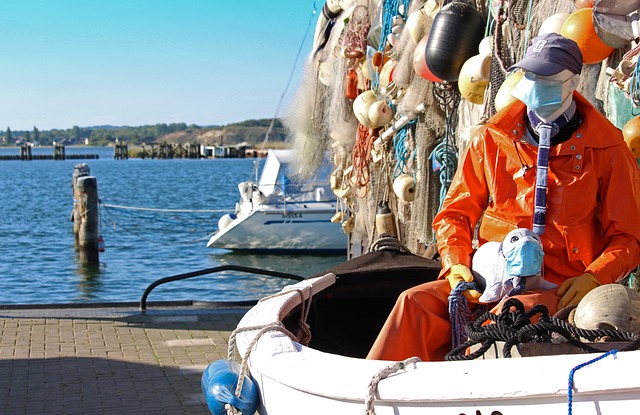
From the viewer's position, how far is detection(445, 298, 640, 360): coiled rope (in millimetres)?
2891

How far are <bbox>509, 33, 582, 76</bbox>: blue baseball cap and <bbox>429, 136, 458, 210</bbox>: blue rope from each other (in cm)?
341

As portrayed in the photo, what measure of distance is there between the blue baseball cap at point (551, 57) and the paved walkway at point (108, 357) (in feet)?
9.94

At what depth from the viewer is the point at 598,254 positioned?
371cm

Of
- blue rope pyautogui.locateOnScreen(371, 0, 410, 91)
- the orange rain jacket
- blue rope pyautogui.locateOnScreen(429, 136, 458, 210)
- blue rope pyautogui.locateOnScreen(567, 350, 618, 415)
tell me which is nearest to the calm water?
blue rope pyautogui.locateOnScreen(371, 0, 410, 91)

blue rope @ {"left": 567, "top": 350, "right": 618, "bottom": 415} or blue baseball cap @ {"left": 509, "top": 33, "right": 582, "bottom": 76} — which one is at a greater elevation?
blue baseball cap @ {"left": 509, "top": 33, "right": 582, "bottom": 76}

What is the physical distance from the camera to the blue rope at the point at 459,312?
3.53 meters

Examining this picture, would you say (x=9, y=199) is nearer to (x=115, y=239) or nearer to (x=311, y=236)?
(x=115, y=239)

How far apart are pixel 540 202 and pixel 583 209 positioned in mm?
205

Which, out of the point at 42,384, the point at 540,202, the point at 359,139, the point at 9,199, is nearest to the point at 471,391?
the point at 540,202

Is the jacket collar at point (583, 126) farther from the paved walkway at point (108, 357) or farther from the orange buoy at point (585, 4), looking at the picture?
the paved walkway at point (108, 357)

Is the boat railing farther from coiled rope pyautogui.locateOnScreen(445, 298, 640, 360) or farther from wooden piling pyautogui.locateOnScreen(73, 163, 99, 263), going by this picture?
wooden piling pyautogui.locateOnScreen(73, 163, 99, 263)

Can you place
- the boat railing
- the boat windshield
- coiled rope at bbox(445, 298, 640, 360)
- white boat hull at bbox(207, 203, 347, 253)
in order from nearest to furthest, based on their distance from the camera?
1. coiled rope at bbox(445, 298, 640, 360)
2. the boat railing
3. white boat hull at bbox(207, 203, 347, 253)
4. the boat windshield

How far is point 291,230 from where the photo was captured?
2386 centimetres

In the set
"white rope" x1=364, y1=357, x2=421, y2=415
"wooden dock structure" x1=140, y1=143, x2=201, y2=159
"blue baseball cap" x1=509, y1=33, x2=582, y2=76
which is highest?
"blue baseball cap" x1=509, y1=33, x2=582, y2=76
